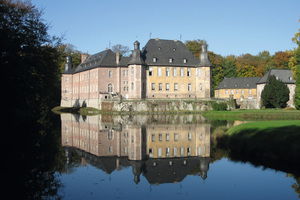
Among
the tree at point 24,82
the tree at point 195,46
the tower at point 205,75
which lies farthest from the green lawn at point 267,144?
the tree at point 195,46

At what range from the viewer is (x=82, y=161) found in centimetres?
1443

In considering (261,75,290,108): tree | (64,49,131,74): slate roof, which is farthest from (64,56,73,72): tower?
(261,75,290,108): tree

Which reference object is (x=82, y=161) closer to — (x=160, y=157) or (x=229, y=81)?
(x=160, y=157)

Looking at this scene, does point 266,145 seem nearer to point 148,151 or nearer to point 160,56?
point 148,151

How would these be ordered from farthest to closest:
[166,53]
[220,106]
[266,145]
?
[166,53], [220,106], [266,145]

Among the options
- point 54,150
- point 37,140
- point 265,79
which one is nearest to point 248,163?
point 54,150

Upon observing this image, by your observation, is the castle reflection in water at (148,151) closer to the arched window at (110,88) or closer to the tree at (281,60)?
the arched window at (110,88)

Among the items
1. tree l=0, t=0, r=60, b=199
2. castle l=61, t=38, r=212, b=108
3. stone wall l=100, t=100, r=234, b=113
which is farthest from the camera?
castle l=61, t=38, r=212, b=108

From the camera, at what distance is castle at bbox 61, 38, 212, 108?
1962 inches

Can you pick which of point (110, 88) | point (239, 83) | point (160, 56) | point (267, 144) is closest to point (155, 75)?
point (160, 56)

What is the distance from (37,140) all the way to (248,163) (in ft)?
38.5

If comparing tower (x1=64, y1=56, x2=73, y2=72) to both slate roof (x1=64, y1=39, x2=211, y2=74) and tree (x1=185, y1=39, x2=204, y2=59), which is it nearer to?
slate roof (x1=64, y1=39, x2=211, y2=74)

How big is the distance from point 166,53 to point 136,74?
271 inches

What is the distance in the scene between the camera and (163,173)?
12336 mm
